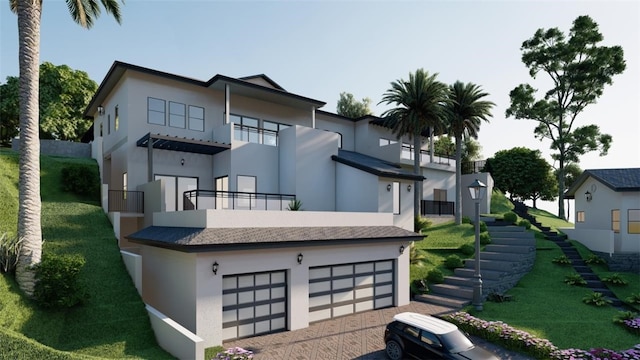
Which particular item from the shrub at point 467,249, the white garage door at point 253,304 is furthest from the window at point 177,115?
the shrub at point 467,249

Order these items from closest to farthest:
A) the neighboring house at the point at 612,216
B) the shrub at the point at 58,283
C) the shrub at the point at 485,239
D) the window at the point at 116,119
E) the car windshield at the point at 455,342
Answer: the car windshield at the point at 455,342
the shrub at the point at 58,283
the window at the point at 116,119
the neighboring house at the point at 612,216
the shrub at the point at 485,239

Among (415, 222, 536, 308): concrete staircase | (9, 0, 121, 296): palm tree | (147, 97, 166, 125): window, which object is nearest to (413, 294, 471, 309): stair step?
(415, 222, 536, 308): concrete staircase

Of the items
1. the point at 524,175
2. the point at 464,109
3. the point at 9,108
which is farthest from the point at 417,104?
the point at 9,108

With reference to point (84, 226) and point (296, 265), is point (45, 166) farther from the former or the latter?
point (296, 265)

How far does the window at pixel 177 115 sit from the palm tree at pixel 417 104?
16.0m

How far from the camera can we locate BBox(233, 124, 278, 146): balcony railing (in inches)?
840

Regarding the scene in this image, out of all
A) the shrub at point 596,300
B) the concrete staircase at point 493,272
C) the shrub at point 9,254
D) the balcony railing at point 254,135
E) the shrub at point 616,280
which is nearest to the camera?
the shrub at point 9,254

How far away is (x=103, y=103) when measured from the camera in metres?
26.3

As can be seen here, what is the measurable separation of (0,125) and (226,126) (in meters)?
36.6

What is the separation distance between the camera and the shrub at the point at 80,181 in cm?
2206

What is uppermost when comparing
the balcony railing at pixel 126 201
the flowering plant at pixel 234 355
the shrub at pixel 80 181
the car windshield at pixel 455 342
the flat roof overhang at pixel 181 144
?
the flat roof overhang at pixel 181 144

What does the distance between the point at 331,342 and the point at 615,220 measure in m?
22.6

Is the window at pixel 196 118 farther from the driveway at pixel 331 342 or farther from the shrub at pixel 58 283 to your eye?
the driveway at pixel 331 342

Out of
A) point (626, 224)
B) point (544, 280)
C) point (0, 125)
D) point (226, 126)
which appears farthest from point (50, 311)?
Answer: point (0, 125)
